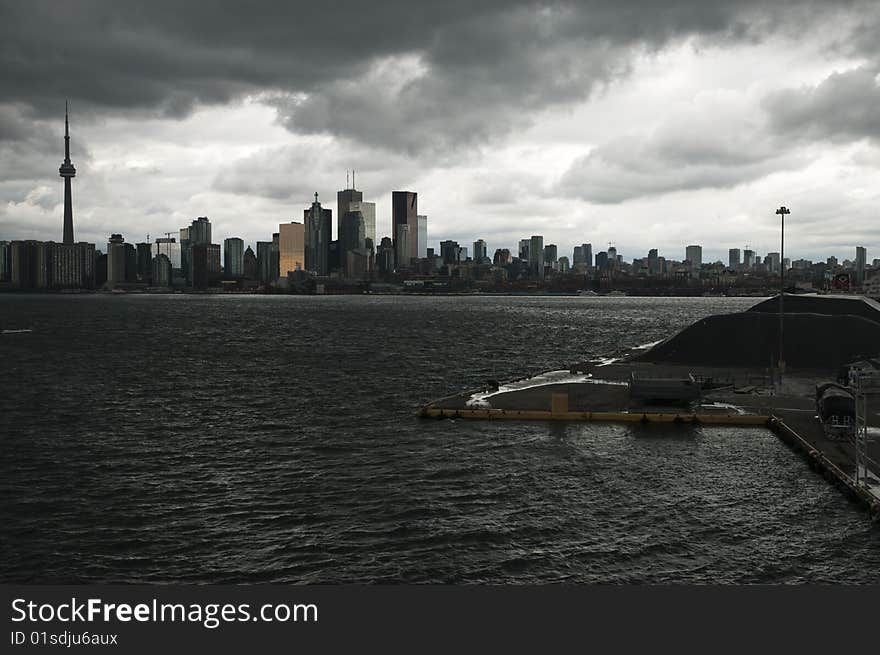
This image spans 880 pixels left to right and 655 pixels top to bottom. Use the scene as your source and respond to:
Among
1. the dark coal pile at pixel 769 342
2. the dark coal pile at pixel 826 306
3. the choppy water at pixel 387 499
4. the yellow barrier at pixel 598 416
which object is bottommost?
the choppy water at pixel 387 499

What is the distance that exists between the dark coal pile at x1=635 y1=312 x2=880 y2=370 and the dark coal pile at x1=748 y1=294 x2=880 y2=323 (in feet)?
23.5

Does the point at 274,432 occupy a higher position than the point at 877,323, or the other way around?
the point at 877,323

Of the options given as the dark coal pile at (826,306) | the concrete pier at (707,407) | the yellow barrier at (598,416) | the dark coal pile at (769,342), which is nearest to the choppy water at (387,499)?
the concrete pier at (707,407)

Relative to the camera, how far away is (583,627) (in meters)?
12.7

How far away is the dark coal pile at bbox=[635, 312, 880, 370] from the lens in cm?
7488

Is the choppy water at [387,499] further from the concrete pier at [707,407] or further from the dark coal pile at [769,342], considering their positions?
the dark coal pile at [769,342]

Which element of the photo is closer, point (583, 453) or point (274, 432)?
point (583, 453)

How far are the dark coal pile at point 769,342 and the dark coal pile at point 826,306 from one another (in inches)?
282

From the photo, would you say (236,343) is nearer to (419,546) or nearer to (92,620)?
(419,546)

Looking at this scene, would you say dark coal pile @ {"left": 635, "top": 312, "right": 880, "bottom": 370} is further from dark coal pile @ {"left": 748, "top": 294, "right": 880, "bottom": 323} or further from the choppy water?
the choppy water

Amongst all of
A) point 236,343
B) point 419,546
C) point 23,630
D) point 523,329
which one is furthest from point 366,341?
point 23,630

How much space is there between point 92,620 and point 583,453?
3387cm

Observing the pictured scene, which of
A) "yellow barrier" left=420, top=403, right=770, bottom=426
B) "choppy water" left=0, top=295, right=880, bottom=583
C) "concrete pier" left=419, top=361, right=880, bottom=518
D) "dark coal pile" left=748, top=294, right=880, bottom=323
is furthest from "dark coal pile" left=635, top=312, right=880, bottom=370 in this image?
"choppy water" left=0, top=295, right=880, bottom=583

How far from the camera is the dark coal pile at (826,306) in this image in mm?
86375
